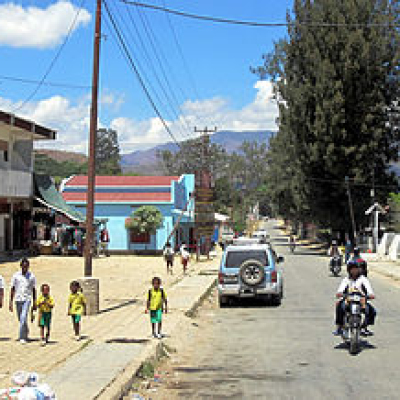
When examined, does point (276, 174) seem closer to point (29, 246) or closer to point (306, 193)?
point (306, 193)

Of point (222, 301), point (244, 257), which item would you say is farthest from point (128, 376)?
point (222, 301)

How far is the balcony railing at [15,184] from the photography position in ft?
111

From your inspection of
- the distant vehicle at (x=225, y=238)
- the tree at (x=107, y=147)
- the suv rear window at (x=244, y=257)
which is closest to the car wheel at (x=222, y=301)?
the suv rear window at (x=244, y=257)

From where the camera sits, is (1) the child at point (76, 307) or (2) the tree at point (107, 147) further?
(2) the tree at point (107, 147)

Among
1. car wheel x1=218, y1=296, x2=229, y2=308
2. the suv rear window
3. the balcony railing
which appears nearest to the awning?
the balcony railing

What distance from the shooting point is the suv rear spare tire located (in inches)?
747

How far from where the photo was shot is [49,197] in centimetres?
3975

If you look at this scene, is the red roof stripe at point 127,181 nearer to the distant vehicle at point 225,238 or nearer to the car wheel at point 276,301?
the distant vehicle at point 225,238

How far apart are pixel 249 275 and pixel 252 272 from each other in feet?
0.40

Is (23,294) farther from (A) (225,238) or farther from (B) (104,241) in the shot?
(A) (225,238)

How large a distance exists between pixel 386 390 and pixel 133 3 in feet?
53.3

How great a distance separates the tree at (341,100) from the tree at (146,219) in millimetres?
13609

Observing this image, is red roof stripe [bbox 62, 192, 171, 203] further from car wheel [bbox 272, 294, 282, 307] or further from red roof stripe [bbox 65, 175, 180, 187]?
car wheel [bbox 272, 294, 282, 307]

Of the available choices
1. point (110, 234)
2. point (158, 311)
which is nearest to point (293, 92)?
point (110, 234)
